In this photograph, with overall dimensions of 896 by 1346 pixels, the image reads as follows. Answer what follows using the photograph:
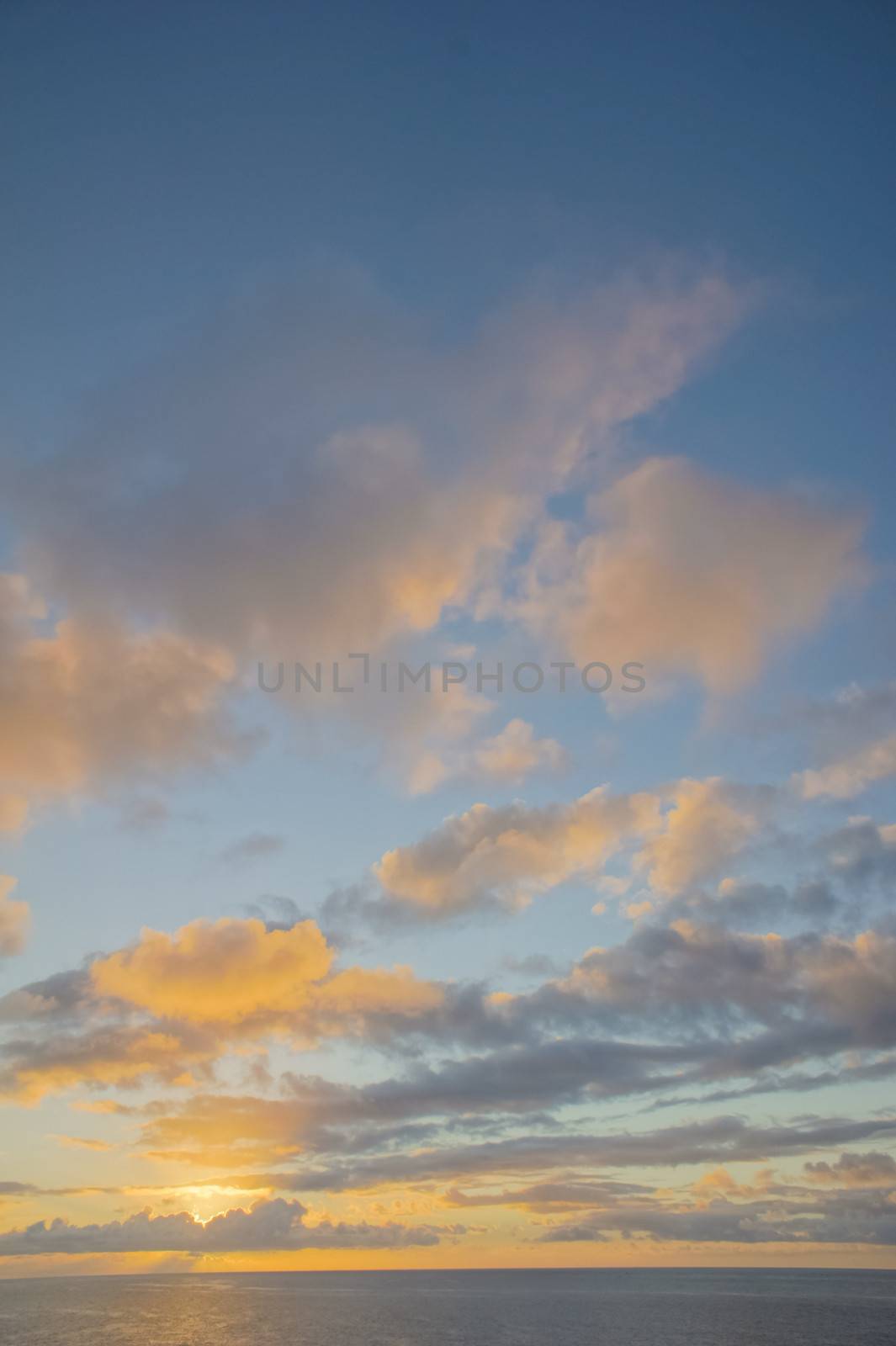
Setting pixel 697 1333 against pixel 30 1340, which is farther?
pixel 697 1333

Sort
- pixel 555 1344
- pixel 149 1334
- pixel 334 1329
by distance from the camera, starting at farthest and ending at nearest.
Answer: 1. pixel 334 1329
2. pixel 149 1334
3. pixel 555 1344

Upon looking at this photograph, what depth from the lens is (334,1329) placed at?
196500 millimetres

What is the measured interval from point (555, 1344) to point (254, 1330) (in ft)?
231

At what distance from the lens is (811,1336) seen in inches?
6949

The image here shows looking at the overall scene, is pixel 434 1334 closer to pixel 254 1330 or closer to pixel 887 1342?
pixel 254 1330

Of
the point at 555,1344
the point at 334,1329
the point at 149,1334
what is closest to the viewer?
the point at 555,1344

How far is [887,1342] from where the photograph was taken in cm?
16975

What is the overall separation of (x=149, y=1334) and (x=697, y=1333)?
119m

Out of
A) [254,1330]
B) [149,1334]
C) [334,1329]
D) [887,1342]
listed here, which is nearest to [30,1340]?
[149,1334]

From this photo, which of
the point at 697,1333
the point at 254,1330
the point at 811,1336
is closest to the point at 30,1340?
the point at 254,1330

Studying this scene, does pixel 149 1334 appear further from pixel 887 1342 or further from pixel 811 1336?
pixel 887 1342

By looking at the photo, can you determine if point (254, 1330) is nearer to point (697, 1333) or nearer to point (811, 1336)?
point (697, 1333)

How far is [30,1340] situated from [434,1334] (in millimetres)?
83170

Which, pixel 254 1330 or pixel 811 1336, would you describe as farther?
pixel 254 1330
